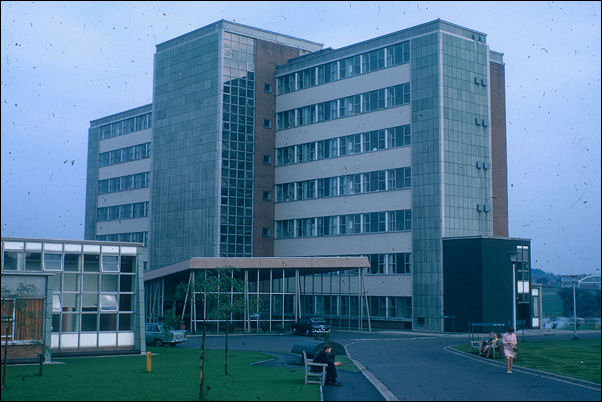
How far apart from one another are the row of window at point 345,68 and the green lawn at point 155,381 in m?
40.9

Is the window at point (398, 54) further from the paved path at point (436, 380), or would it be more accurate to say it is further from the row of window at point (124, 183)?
the row of window at point (124, 183)

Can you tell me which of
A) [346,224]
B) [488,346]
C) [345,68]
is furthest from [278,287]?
[488,346]

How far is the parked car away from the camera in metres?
46.3

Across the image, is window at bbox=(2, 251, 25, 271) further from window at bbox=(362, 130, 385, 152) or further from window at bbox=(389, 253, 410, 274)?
window at bbox=(362, 130, 385, 152)

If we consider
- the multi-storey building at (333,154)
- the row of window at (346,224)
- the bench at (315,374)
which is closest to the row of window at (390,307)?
the multi-storey building at (333,154)

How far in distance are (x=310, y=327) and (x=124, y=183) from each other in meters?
49.2

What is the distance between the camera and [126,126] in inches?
3903

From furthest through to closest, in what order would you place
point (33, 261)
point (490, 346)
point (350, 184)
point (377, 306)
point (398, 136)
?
point (350, 184)
point (377, 306)
point (398, 136)
point (33, 261)
point (490, 346)

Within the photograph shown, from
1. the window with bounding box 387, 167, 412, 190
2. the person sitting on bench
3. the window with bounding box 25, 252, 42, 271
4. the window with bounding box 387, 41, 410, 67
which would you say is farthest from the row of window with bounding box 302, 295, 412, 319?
the window with bounding box 25, 252, 42, 271

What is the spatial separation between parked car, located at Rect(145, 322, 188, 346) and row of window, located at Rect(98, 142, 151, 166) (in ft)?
161

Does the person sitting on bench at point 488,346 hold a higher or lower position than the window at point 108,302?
lower

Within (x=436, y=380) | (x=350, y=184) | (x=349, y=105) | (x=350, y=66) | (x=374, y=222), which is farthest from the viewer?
(x=350, y=66)

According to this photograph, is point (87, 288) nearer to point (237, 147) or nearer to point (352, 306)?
point (352, 306)

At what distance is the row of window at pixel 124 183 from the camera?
9431cm
